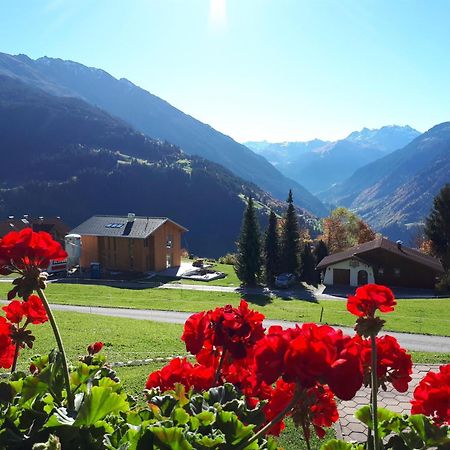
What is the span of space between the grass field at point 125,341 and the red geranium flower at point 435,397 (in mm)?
5619

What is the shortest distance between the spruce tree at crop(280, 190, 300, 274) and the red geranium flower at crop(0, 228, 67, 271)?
40680 millimetres

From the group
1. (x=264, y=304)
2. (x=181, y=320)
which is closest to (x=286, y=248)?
(x=264, y=304)

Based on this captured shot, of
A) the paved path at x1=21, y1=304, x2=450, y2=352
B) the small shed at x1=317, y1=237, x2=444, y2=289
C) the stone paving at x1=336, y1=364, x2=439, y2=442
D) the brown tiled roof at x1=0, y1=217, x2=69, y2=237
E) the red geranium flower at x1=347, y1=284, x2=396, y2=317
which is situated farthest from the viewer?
the brown tiled roof at x1=0, y1=217, x2=69, y2=237

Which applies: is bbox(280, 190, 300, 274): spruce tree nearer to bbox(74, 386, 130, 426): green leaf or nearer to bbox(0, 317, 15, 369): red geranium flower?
bbox(0, 317, 15, 369): red geranium flower

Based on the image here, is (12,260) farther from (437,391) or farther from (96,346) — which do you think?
(437,391)

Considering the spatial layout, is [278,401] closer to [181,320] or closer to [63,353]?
[63,353]

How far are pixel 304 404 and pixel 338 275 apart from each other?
4052 centimetres

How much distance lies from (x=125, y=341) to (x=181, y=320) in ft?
22.7

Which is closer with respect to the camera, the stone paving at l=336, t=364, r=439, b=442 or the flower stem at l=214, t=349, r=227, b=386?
the flower stem at l=214, t=349, r=227, b=386

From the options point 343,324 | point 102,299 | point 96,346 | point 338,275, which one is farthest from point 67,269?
point 96,346

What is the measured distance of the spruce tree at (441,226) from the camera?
4597 cm

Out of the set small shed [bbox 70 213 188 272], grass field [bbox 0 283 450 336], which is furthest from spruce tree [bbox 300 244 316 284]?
small shed [bbox 70 213 188 272]

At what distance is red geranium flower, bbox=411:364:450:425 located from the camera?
211 cm

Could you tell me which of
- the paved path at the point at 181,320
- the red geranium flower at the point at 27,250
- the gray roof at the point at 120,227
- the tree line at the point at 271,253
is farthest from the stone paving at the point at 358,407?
the gray roof at the point at 120,227
